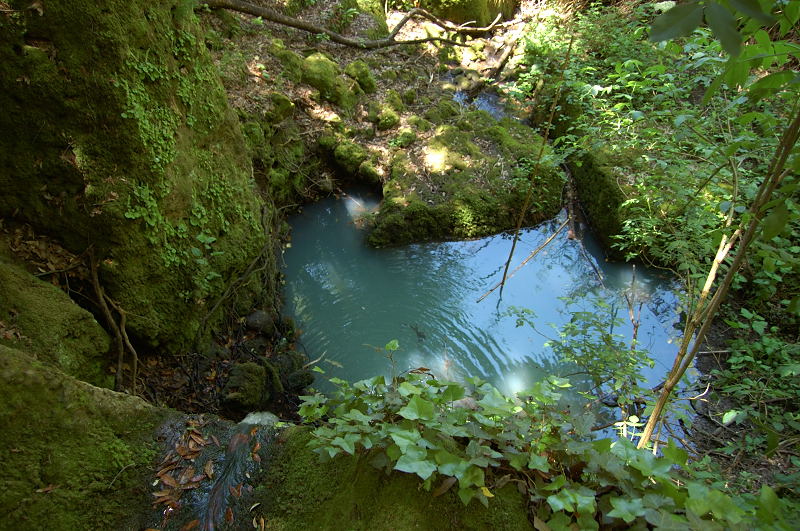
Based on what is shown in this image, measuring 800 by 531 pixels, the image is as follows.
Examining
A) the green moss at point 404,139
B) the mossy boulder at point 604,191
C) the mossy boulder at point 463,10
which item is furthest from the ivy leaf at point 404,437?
the mossy boulder at point 463,10

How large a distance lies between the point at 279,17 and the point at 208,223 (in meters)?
5.40

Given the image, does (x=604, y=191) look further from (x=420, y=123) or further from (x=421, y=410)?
(x=421, y=410)

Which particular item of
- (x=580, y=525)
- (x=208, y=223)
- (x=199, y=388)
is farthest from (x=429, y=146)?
(x=580, y=525)

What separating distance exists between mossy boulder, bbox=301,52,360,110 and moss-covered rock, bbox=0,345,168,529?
6.32m

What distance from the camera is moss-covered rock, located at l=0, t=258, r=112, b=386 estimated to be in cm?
236

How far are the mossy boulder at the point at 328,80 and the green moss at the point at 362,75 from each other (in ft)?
0.76

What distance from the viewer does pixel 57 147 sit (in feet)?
9.61

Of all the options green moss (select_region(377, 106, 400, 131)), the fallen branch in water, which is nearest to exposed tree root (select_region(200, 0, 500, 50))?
green moss (select_region(377, 106, 400, 131))

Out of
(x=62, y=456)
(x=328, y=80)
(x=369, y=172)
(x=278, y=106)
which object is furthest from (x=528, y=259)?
(x=62, y=456)

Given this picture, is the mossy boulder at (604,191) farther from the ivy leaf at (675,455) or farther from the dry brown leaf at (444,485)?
the dry brown leaf at (444,485)

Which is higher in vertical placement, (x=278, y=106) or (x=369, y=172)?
(x=278, y=106)

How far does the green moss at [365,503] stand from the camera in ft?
4.60

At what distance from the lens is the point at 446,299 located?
17.9 ft

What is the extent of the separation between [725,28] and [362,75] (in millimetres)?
7950
